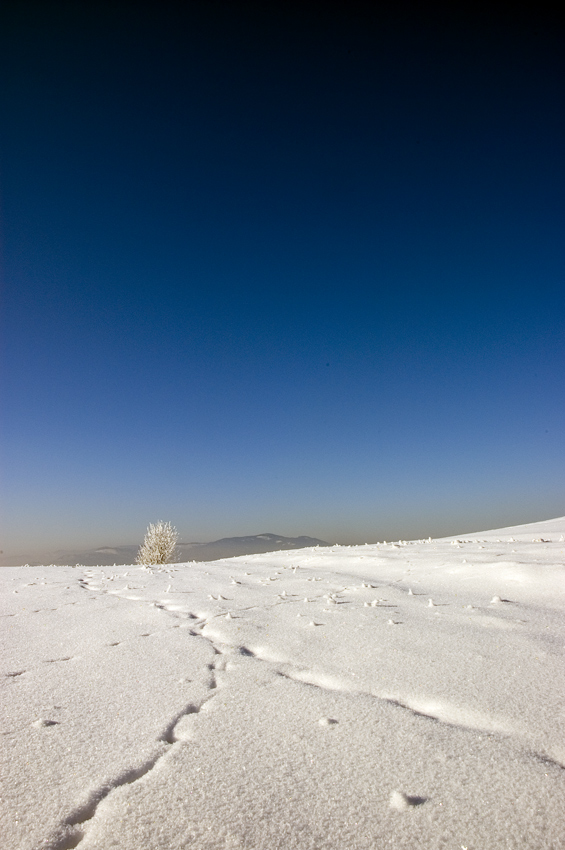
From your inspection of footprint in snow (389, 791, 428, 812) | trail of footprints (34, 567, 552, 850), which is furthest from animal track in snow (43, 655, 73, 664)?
footprint in snow (389, 791, 428, 812)

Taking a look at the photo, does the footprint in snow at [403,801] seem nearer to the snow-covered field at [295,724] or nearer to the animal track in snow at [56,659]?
the snow-covered field at [295,724]

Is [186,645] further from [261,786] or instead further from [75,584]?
[75,584]

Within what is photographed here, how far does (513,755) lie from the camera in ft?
4.97

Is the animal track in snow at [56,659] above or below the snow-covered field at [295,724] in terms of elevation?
above

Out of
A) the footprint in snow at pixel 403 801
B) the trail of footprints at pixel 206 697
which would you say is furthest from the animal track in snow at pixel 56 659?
the footprint in snow at pixel 403 801

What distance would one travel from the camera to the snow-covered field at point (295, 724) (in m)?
1.27

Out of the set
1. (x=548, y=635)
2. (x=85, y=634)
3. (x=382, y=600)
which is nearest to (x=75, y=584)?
(x=85, y=634)

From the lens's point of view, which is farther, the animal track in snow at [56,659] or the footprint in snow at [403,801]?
the animal track in snow at [56,659]

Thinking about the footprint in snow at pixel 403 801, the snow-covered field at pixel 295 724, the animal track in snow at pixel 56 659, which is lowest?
the footprint in snow at pixel 403 801

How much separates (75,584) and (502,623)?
487 centimetres

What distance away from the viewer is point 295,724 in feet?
5.86

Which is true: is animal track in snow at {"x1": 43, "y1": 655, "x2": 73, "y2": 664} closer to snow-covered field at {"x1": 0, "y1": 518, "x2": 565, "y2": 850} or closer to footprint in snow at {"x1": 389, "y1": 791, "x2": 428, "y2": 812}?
snow-covered field at {"x1": 0, "y1": 518, "x2": 565, "y2": 850}

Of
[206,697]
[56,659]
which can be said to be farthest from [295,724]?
[56,659]

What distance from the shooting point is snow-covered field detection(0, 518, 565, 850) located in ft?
4.17
